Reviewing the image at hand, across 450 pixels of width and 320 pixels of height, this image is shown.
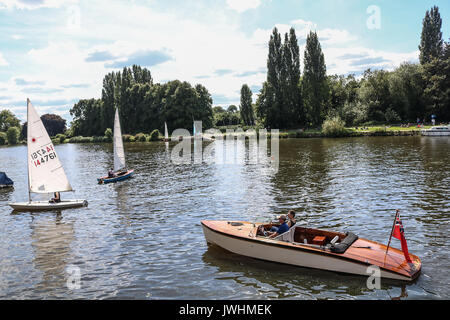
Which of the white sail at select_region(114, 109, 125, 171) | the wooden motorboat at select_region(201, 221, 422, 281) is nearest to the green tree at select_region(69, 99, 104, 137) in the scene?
the white sail at select_region(114, 109, 125, 171)

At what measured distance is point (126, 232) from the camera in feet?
74.5

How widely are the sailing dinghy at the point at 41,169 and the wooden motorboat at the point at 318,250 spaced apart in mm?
16367

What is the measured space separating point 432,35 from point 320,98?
33.3 m

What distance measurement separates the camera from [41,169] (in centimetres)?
2906

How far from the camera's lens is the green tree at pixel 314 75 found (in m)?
106

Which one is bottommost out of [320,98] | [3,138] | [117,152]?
[117,152]

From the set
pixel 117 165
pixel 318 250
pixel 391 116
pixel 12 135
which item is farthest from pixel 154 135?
pixel 318 250

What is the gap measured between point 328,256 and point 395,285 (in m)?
2.75

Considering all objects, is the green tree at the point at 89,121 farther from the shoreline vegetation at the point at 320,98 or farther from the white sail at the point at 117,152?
the white sail at the point at 117,152

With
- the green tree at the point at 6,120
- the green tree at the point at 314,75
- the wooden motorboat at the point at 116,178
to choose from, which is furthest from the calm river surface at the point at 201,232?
the green tree at the point at 6,120

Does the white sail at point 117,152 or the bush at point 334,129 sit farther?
the bush at point 334,129

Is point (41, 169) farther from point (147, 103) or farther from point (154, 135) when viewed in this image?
point (147, 103)
